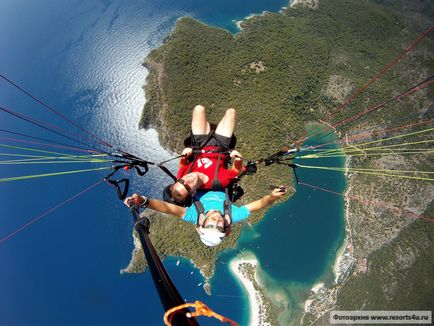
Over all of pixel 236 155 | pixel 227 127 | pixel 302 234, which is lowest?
pixel 302 234

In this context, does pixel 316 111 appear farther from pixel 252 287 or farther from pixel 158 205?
pixel 158 205

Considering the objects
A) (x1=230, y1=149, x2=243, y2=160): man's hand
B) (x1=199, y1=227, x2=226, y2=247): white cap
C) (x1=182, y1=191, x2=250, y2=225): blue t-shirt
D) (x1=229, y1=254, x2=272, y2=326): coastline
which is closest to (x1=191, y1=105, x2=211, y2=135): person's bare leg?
(x1=230, y1=149, x2=243, y2=160): man's hand

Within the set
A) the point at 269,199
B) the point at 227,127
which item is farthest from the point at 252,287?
the point at 269,199

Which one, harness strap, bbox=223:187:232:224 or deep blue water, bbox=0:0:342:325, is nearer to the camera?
harness strap, bbox=223:187:232:224

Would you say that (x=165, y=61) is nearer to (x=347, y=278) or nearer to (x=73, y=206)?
(x=73, y=206)

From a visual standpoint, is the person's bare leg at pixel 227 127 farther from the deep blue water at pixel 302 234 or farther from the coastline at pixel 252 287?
the coastline at pixel 252 287

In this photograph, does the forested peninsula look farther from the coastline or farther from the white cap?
the white cap
